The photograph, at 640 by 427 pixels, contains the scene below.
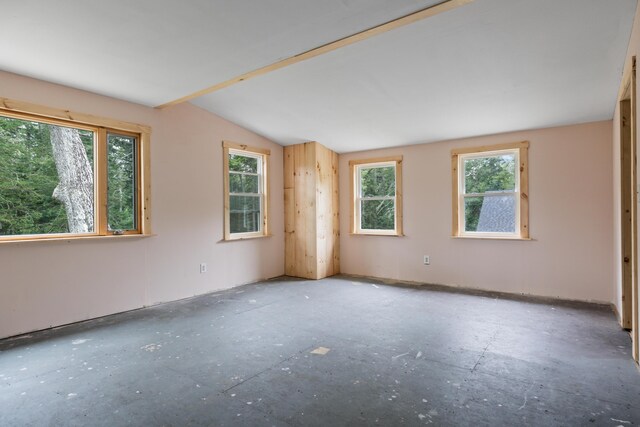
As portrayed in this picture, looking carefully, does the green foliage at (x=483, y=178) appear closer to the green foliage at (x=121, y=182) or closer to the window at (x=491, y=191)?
the window at (x=491, y=191)

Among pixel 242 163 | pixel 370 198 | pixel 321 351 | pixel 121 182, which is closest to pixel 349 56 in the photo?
pixel 321 351

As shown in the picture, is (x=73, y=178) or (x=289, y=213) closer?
(x=73, y=178)

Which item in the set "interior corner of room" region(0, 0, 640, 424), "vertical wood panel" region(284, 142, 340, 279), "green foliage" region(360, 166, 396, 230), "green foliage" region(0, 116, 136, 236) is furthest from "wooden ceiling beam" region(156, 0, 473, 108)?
"green foliage" region(360, 166, 396, 230)

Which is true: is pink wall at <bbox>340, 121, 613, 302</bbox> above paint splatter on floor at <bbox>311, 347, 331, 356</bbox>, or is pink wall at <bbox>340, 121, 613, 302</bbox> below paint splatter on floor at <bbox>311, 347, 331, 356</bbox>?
above

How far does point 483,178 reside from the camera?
5090 mm

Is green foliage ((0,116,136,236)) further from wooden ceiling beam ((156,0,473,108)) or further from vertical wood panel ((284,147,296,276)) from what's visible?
vertical wood panel ((284,147,296,276))

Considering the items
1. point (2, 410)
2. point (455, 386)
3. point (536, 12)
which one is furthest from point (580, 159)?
point (2, 410)

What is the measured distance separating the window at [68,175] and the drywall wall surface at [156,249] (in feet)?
0.43

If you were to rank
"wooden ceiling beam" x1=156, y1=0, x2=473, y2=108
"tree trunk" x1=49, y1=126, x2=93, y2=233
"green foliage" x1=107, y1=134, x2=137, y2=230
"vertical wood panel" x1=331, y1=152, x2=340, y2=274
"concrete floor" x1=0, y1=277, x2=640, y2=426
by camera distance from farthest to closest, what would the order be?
1. "vertical wood panel" x1=331, y1=152, x2=340, y2=274
2. "green foliage" x1=107, y1=134, x2=137, y2=230
3. "tree trunk" x1=49, y1=126, x2=93, y2=233
4. "wooden ceiling beam" x1=156, y1=0, x2=473, y2=108
5. "concrete floor" x1=0, y1=277, x2=640, y2=426

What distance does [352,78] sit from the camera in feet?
12.1

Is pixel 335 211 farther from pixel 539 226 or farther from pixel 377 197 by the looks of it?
pixel 539 226

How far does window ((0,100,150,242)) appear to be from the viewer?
3.26 metres

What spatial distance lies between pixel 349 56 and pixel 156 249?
10.4 ft

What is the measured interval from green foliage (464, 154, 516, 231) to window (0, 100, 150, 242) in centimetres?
446
